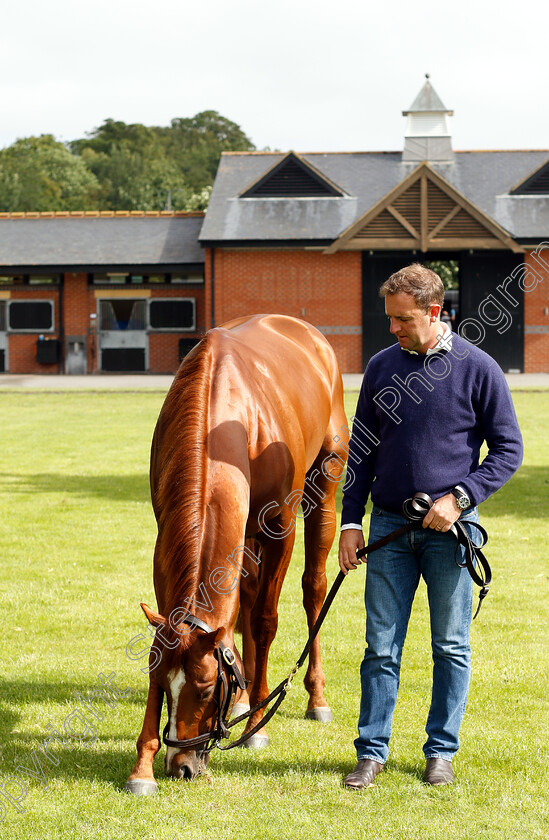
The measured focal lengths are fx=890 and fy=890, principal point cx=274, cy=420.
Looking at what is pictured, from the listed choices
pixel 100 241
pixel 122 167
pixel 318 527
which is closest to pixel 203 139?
pixel 122 167

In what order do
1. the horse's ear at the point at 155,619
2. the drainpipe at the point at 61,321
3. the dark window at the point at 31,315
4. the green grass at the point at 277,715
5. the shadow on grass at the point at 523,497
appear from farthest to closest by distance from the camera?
the dark window at the point at 31,315
the drainpipe at the point at 61,321
the shadow on grass at the point at 523,497
the green grass at the point at 277,715
the horse's ear at the point at 155,619

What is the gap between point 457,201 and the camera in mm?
28266

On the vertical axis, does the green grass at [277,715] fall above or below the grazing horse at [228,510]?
below

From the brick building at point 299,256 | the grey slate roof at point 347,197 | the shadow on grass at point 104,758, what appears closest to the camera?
the shadow on grass at point 104,758

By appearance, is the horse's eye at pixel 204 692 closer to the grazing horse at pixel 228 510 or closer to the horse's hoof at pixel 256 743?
the grazing horse at pixel 228 510

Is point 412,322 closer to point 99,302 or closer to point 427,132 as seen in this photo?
point 99,302

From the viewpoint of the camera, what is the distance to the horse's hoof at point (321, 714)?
4.57m

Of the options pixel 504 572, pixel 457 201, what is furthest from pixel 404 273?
pixel 457 201

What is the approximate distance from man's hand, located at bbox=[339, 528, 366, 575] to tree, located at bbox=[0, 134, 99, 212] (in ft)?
205

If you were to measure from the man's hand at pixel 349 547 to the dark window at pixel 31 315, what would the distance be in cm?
2983

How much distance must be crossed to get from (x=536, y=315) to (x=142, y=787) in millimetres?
28121

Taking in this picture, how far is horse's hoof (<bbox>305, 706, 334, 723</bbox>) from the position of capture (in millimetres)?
4570

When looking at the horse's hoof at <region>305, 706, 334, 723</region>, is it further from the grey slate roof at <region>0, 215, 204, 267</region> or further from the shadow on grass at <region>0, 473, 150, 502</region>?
the grey slate roof at <region>0, 215, 204, 267</region>

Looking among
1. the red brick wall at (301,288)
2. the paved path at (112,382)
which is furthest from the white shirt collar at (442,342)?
the red brick wall at (301,288)
